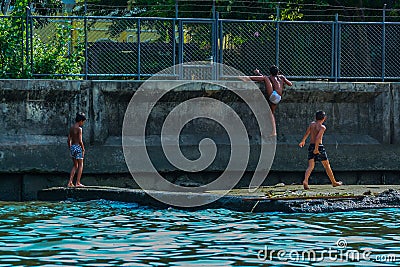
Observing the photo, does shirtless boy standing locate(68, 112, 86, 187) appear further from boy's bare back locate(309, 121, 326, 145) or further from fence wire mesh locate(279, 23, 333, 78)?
fence wire mesh locate(279, 23, 333, 78)

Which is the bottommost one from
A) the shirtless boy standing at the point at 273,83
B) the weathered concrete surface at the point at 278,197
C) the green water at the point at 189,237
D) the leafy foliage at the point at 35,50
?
the green water at the point at 189,237

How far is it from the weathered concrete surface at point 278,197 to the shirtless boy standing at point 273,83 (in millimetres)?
2521

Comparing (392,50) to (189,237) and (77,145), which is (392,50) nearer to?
(77,145)

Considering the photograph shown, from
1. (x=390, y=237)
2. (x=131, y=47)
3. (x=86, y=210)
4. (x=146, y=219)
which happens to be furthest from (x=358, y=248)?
(x=131, y=47)

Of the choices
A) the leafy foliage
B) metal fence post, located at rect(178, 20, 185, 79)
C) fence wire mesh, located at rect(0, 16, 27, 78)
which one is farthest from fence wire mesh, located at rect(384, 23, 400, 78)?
fence wire mesh, located at rect(0, 16, 27, 78)

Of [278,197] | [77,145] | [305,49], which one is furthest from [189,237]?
[305,49]

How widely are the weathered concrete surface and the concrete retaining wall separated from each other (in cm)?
120

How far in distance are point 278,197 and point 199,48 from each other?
5327 millimetres

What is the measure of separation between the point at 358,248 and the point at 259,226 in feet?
6.62

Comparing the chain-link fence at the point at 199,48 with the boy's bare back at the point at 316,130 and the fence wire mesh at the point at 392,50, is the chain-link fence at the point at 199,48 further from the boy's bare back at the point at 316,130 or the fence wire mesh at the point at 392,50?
the boy's bare back at the point at 316,130

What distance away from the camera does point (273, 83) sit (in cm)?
1753

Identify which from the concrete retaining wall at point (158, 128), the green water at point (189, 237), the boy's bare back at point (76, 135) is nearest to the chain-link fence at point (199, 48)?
the concrete retaining wall at point (158, 128)

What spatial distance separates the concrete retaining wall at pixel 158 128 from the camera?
16516 millimetres

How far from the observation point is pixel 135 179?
1716 centimetres
